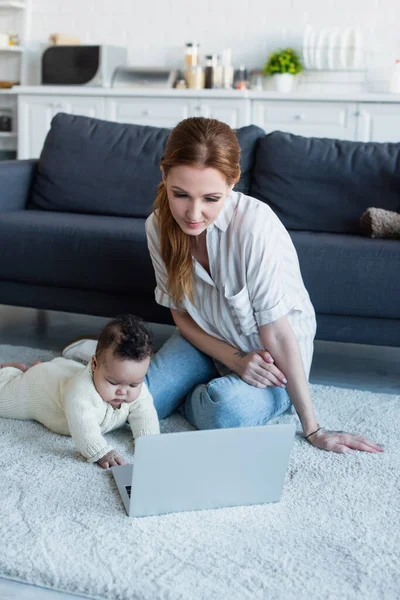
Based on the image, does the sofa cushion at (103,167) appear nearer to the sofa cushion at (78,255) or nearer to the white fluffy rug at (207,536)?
the sofa cushion at (78,255)

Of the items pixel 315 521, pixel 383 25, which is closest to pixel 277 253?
pixel 315 521

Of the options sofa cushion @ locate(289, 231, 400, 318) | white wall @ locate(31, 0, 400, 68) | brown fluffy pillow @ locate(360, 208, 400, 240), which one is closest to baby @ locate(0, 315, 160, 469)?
sofa cushion @ locate(289, 231, 400, 318)

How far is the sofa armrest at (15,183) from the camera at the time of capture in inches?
131

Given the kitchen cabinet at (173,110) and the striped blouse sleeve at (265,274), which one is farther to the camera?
the kitchen cabinet at (173,110)

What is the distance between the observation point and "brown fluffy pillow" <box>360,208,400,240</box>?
282 centimetres

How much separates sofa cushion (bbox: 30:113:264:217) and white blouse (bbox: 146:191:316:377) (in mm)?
1099

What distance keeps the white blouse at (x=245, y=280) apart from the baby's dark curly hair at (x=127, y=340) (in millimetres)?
249

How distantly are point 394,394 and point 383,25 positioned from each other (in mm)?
3335

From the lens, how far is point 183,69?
5.65 m

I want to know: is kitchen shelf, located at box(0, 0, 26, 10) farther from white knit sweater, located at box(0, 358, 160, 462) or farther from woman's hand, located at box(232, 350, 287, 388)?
woman's hand, located at box(232, 350, 287, 388)

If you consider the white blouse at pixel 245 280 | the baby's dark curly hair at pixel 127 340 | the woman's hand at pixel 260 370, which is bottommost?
the woman's hand at pixel 260 370

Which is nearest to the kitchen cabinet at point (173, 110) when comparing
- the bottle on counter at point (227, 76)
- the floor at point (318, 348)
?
the bottle on counter at point (227, 76)

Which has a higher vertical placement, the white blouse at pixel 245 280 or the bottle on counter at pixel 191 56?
the bottle on counter at pixel 191 56

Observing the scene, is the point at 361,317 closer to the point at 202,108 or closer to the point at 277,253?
the point at 277,253
